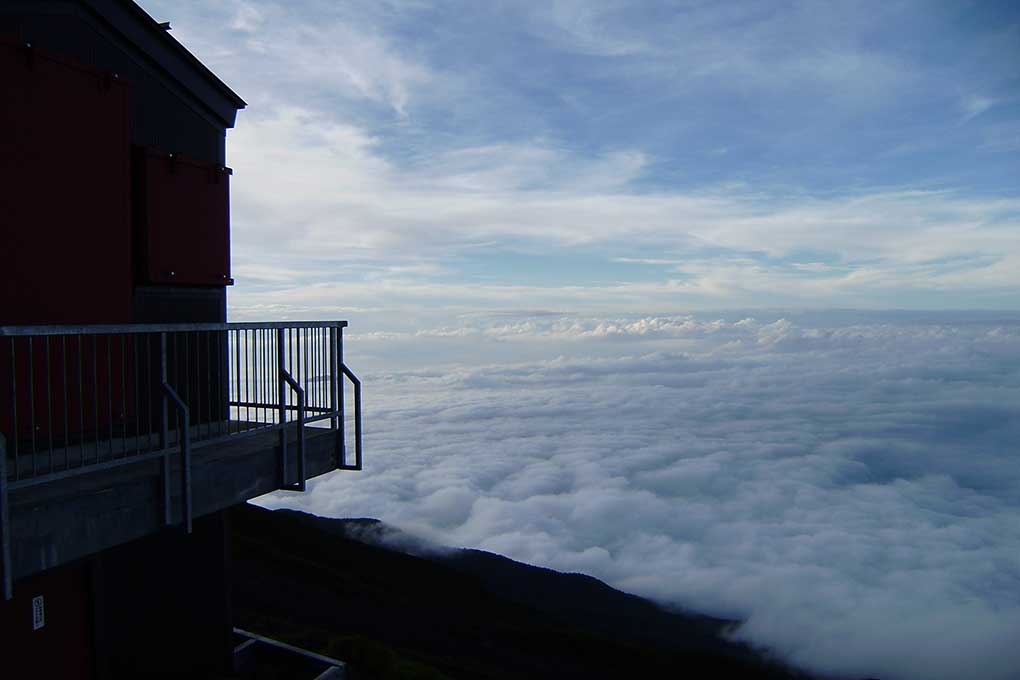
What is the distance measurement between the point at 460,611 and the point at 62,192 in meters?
114

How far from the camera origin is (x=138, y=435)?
5.38 meters

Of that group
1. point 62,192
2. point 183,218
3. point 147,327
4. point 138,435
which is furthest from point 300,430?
point 183,218

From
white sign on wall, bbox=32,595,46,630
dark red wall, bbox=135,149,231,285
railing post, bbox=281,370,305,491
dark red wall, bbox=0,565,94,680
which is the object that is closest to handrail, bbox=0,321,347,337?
railing post, bbox=281,370,305,491

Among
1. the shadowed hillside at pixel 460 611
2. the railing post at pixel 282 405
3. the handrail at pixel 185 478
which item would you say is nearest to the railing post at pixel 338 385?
the railing post at pixel 282 405

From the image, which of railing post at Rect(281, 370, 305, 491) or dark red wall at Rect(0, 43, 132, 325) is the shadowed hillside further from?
railing post at Rect(281, 370, 305, 491)

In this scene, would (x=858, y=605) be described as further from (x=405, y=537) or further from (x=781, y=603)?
(x=405, y=537)

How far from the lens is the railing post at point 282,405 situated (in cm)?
595

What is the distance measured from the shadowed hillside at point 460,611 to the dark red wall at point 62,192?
172 feet

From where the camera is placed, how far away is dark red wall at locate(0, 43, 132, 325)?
5.97 metres

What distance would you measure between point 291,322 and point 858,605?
191 m

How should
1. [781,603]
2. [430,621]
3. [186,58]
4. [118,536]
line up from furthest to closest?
[781,603], [430,621], [186,58], [118,536]

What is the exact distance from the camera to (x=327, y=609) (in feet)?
283

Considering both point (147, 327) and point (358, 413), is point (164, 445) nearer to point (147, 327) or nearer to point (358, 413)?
point (147, 327)

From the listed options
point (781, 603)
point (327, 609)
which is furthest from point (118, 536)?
point (781, 603)
